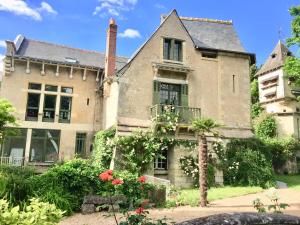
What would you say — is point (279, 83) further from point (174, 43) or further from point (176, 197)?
point (176, 197)

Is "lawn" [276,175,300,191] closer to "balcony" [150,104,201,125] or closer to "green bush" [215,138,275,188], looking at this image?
"green bush" [215,138,275,188]

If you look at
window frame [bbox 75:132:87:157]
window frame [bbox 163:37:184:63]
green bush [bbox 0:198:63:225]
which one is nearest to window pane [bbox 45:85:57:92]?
window frame [bbox 75:132:87:157]

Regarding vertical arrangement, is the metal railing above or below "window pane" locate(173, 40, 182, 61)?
below

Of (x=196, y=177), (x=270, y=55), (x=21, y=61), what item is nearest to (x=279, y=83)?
(x=270, y=55)

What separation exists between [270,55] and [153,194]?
30.2 m

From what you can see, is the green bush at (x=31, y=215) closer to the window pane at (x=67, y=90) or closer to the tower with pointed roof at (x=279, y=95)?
the window pane at (x=67, y=90)

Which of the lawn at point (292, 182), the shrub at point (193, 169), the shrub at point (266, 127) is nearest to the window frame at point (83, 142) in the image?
the shrub at point (193, 169)

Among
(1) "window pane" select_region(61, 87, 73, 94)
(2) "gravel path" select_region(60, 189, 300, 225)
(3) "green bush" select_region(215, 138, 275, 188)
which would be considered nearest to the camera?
(2) "gravel path" select_region(60, 189, 300, 225)

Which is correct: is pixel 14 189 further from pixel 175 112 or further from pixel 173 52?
pixel 173 52

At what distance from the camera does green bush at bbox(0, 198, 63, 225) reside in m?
2.92

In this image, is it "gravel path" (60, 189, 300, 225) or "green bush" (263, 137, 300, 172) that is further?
"green bush" (263, 137, 300, 172)

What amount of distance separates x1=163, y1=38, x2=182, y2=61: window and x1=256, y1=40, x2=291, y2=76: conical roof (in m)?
19.0

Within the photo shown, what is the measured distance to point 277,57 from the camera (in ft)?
113

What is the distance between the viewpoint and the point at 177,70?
1777 cm
